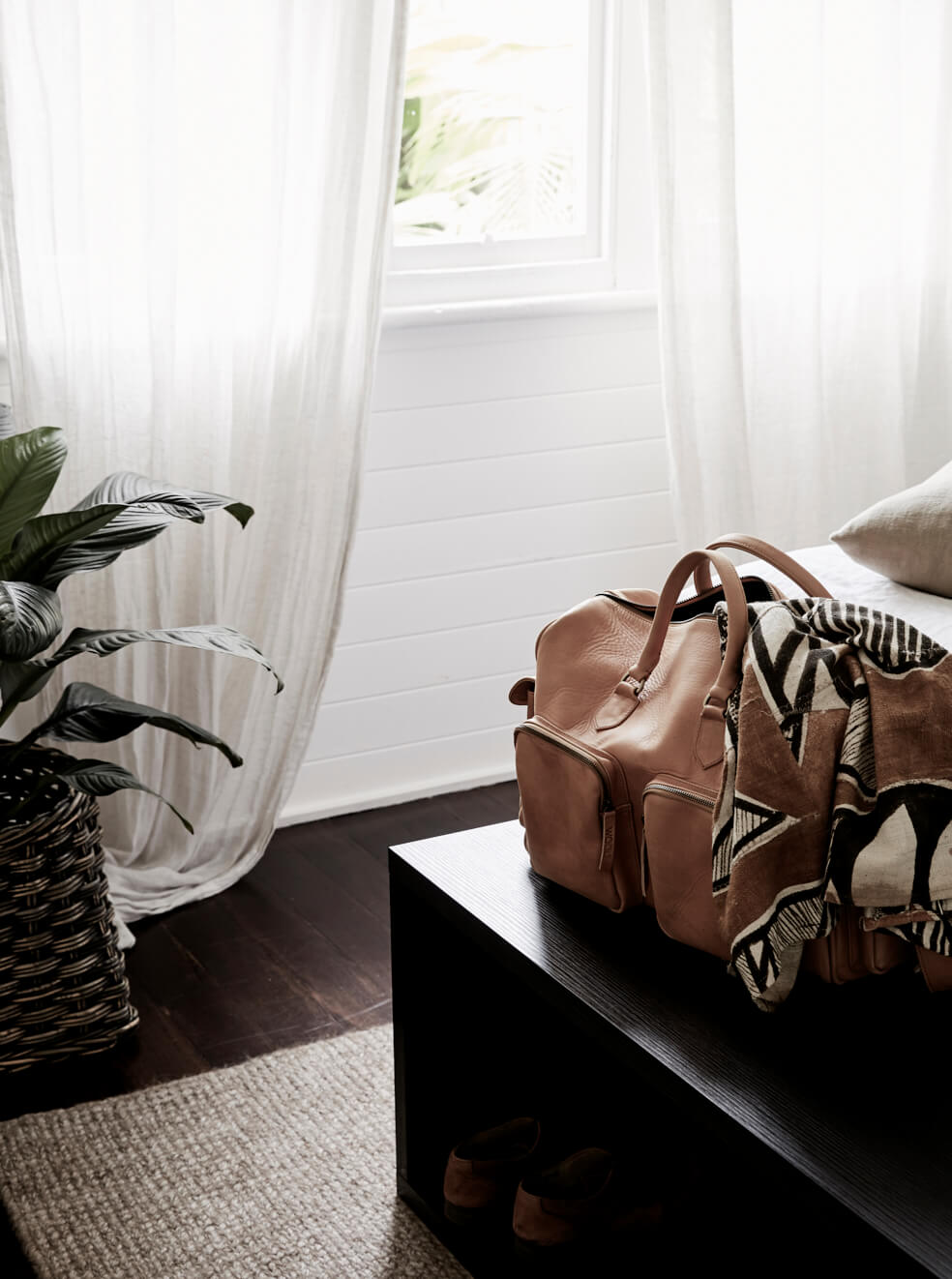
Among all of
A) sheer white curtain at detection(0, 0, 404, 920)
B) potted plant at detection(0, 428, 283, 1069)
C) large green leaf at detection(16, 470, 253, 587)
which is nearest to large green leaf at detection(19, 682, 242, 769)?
potted plant at detection(0, 428, 283, 1069)

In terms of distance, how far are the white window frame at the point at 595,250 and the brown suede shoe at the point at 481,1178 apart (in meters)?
1.58

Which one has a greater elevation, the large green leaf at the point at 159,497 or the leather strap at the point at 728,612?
the large green leaf at the point at 159,497

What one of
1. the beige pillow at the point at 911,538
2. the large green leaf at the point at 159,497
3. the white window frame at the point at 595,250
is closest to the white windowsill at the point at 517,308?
the white window frame at the point at 595,250

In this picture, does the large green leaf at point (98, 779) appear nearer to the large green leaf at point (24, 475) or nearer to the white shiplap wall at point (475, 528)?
the large green leaf at point (24, 475)

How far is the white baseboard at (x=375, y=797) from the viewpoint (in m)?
2.69

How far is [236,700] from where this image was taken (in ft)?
7.78

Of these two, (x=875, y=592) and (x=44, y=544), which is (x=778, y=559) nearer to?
(x=875, y=592)

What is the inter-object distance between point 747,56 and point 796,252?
1.22 ft

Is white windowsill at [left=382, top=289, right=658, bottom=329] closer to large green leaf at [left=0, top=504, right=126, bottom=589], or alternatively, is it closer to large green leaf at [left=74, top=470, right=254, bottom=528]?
large green leaf at [left=74, top=470, right=254, bottom=528]

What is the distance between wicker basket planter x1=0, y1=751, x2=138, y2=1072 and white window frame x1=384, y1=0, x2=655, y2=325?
120 cm

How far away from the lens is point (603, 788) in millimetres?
1216

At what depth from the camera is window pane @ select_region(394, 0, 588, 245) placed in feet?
8.59

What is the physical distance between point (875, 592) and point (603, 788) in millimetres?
682

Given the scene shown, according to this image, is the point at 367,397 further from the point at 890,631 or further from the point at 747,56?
the point at 890,631
